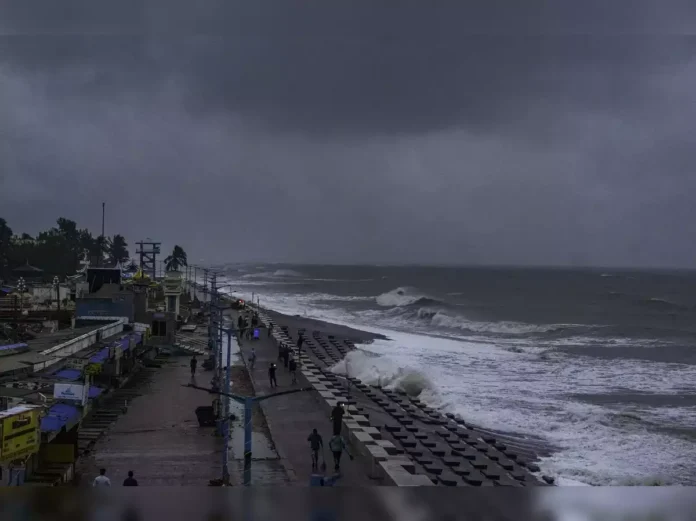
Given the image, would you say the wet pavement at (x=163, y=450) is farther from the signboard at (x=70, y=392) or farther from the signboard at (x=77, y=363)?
the signboard at (x=77, y=363)

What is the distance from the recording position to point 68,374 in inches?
303

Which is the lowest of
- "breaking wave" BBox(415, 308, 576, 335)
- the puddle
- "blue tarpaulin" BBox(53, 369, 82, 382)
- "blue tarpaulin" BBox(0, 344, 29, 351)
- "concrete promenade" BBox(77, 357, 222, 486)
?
"breaking wave" BBox(415, 308, 576, 335)

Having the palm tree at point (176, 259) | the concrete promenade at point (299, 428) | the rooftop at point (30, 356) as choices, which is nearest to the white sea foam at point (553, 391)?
the concrete promenade at point (299, 428)

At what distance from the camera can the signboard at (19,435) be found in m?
4.48

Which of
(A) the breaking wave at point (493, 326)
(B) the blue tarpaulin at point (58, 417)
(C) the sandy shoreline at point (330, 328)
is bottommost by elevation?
(A) the breaking wave at point (493, 326)

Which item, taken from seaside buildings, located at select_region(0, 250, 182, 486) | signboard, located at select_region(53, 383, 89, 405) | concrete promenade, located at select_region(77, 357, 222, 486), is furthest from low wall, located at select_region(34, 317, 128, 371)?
signboard, located at select_region(53, 383, 89, 405)

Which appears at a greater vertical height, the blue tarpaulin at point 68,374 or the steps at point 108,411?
the blue tarpaulin at point 68,374

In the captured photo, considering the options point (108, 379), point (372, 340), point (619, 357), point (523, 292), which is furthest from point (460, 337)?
point (523, 292)

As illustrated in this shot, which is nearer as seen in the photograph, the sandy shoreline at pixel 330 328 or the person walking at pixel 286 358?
the person walking at pixel 286 358

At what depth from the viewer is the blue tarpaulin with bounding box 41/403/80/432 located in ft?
18.0

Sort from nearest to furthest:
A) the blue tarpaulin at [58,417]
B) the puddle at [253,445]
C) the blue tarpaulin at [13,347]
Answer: the blue tarpaulin at [58,417] → the puddle at [253,445] → the blue tarpaulin at [13,347]

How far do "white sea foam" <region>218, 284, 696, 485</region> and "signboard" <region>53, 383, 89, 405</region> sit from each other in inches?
182

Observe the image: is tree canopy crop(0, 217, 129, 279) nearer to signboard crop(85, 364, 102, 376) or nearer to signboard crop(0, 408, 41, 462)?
signboard crop(85, 364, 102, 376)

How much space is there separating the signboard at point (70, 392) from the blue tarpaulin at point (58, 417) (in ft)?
0.52
